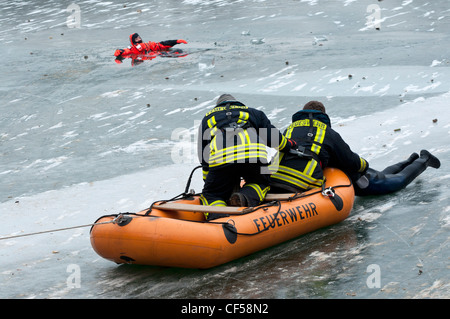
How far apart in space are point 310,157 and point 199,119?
3.76 meters

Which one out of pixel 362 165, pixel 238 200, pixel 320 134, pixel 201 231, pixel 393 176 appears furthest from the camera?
pixel 393 176

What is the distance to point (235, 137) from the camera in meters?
Result: 5.62

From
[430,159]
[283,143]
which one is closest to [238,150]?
[283,143]

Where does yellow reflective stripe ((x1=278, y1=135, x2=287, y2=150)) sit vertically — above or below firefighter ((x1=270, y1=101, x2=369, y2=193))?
above

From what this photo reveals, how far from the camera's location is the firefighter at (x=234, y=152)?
5.60 metres

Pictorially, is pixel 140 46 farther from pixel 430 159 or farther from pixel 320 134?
pixel 320 134

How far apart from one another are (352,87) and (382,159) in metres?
2.82

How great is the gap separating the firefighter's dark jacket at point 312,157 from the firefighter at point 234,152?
0.24m

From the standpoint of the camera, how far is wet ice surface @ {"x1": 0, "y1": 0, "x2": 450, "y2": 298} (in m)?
5.03

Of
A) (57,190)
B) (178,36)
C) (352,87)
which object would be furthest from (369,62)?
(57,190)

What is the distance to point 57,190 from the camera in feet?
24.7

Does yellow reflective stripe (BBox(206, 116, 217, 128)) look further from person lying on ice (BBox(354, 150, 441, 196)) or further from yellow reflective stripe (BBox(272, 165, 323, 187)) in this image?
person lying on ice (BBox(354, 150, 441, 196))

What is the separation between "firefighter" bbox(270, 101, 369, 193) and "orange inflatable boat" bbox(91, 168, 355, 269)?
310 millimetres
